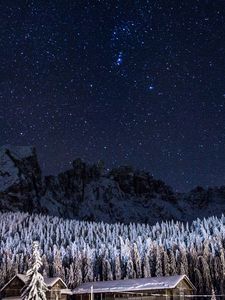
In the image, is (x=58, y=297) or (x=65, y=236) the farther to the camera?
(x=65, y=236)

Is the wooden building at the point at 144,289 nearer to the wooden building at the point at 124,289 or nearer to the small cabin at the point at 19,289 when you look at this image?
the wooden building at the point at 124,289

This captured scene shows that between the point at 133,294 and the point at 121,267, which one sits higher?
the point at 121,267

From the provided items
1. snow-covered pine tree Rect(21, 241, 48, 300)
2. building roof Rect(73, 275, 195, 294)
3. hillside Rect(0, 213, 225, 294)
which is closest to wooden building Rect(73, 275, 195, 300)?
building roof Rect(73, 275, 195, 294)

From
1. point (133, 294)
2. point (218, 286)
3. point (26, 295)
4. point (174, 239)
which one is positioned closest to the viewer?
point (26, 295)

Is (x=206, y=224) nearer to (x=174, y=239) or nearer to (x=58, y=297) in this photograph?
(x=174, y=239)

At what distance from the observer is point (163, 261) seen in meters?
116

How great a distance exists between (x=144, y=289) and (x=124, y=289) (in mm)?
3717

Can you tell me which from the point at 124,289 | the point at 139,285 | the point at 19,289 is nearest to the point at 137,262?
the point at 124,289

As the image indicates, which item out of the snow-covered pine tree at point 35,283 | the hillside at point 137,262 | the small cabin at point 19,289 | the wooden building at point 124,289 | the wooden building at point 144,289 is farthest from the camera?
the hillside at point 137,262

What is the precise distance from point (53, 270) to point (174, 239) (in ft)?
121

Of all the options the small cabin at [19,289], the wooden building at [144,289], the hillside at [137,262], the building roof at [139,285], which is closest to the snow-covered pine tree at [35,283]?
the wooden building at [144,289]

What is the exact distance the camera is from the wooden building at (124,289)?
6700 cm

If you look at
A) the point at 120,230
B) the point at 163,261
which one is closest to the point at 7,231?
the point at 120,230

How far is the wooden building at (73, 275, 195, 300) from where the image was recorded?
66.7 meters
